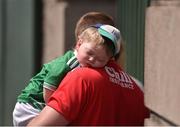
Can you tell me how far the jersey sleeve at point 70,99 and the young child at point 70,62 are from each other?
202 mm

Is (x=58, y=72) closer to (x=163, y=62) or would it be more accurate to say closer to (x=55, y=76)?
(x=55, y=76)

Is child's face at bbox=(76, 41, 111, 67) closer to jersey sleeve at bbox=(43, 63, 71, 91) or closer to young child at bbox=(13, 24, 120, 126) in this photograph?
young child at bbox=(13, 24, 120, 126)

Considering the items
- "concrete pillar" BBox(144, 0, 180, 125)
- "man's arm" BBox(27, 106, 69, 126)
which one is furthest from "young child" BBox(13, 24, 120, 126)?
"man's arm" BBox(27, 106, 69, 126)

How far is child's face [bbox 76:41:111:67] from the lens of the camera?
323cm

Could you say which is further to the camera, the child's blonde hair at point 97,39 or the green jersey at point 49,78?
the green jersey at point 49,78

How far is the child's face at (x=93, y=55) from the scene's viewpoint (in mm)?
3229

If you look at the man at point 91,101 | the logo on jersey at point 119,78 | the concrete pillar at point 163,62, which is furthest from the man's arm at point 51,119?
the concrete pillar at point 163,62

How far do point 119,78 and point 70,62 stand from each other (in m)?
0.42

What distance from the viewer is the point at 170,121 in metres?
2.95

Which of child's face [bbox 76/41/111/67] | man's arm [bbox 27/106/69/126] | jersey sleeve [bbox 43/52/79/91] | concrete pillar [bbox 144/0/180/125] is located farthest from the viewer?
jersey sleeve [bbox 43/52/79/91]

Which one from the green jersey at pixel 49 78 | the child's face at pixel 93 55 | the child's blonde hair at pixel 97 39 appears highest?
the child's blonde hair at pixel 97 39

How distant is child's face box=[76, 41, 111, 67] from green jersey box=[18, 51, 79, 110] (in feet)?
0.89

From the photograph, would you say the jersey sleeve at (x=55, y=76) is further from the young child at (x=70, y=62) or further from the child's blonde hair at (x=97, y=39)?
the child's blonde hair at (x=97, y=39)

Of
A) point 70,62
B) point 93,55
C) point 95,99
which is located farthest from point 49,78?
point 95,99
